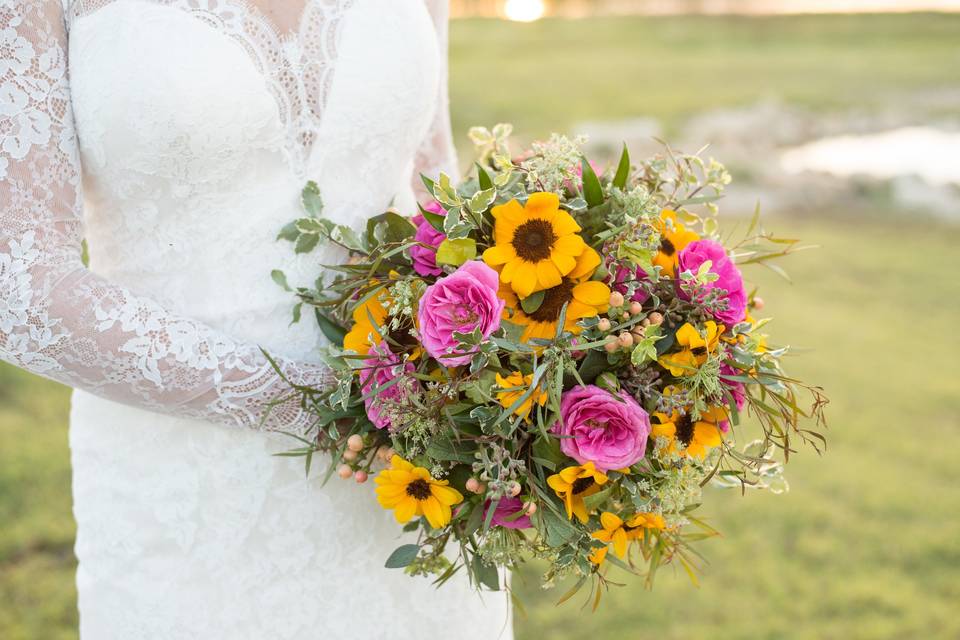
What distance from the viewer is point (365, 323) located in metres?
1.47

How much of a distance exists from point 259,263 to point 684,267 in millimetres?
728

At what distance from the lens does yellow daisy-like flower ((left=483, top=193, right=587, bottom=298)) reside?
4.41 feet

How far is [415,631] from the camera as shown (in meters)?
1.80

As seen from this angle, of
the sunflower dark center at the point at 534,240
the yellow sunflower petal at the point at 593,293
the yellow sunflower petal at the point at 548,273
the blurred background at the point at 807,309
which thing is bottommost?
the blurred background at the point at 807,309

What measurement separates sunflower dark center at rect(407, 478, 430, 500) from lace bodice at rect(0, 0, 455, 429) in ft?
0.84

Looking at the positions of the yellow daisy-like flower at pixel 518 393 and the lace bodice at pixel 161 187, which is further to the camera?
the lace bodice at pixel 161 187

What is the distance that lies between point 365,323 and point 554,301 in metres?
0.31

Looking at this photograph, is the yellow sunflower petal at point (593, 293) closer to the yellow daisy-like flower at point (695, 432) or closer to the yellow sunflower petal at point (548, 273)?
the yellow sunflower petal at point (548, 273)

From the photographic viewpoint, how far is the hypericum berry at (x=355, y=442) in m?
1.45

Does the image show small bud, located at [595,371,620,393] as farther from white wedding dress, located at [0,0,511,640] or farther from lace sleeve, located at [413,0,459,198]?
lace sleeve, located at [413,0,459,198]

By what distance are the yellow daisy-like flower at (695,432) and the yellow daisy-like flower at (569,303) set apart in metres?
0.19

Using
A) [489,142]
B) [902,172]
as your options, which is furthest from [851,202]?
[489,142]

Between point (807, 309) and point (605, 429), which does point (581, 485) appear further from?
point (807, 309)

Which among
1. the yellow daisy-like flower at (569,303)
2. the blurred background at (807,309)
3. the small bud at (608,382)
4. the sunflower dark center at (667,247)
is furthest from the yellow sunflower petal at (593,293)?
the blurred background at (807,309)
